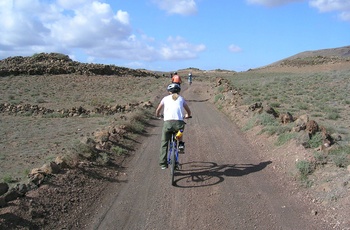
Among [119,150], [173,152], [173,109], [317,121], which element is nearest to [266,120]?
[317,121]

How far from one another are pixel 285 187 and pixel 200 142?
4589mm

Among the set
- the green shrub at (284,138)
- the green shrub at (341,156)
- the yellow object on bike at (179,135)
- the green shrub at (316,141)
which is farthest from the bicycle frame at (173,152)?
the green shrub at (284,138)

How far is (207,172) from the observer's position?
8.73m

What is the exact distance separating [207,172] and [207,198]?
5.53ft

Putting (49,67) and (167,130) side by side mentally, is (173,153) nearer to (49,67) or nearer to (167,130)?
(167,130)

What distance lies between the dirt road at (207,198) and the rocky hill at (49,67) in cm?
3732

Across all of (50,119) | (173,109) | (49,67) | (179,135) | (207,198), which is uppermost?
(49,67)

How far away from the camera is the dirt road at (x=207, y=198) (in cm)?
612

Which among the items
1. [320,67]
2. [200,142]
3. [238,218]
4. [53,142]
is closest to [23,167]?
[53,142]

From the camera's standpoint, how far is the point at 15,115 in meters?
23.4

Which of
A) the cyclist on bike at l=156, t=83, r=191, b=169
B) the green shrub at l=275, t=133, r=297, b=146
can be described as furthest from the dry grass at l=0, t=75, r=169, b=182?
the green shrub at l=275, t=133, r=297, b=146

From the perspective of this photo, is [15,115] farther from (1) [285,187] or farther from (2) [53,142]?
(1) [285,187]

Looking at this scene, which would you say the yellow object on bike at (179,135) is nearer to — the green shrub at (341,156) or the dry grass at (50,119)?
the green shrub at (341,156)

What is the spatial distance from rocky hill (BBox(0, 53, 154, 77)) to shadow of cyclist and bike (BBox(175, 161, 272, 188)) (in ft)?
126
